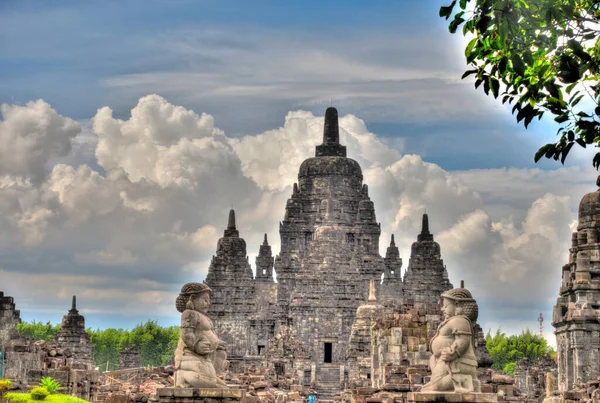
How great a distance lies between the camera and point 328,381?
78.7m

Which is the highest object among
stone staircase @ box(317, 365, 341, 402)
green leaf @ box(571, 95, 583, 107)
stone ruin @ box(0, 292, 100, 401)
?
stone staircase @ box(317, 365, 341, 402)

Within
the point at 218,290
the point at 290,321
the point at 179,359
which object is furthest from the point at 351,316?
the point at 179,359

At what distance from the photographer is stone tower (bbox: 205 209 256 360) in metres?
87.1

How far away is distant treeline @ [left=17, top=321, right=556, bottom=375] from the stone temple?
3255 centimetres

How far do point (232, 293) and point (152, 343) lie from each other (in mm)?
43941

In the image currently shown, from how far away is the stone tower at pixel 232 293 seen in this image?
87.1 meters

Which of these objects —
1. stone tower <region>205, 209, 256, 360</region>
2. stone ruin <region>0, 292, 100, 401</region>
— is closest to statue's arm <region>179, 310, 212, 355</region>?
stone ruin <region>0, 292, 100, 401</region>

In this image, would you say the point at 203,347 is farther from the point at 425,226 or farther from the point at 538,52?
the point at 425,226

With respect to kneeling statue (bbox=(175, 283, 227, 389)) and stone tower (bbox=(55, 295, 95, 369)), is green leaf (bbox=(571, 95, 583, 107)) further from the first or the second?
stone tower (bbox=(55, 295, 95, 369))

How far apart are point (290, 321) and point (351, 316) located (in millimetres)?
3864

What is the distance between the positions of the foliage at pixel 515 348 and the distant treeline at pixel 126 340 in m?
30.5

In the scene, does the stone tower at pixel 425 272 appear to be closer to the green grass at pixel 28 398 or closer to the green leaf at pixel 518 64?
the green grass at pixel 28 398

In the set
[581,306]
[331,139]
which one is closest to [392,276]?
[331,139]

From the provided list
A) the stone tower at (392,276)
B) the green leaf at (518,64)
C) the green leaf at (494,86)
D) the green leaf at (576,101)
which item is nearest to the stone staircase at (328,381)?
the stone tower at (392,276)
